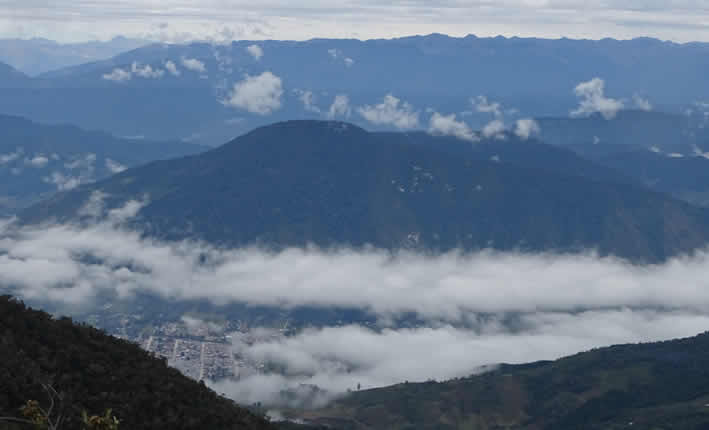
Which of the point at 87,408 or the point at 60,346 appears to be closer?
the point at 87,408

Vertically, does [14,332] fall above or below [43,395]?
above

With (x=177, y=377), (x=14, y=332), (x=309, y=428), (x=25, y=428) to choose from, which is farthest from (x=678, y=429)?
(x=25, y=428)

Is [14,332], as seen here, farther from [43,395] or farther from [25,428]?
[25,428]

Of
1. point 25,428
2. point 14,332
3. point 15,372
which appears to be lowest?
point 25,428

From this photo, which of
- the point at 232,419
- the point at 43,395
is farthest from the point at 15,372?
the point at 232,419

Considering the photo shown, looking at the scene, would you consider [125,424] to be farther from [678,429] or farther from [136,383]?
[678,429]

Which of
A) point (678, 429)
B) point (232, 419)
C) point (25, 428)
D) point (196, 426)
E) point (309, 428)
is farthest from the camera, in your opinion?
point (678, 429)

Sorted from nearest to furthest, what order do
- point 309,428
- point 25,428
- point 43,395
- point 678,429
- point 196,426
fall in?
point 25,428 → point 43,395 → point 196,426 → point 309,428 → point 678,429
